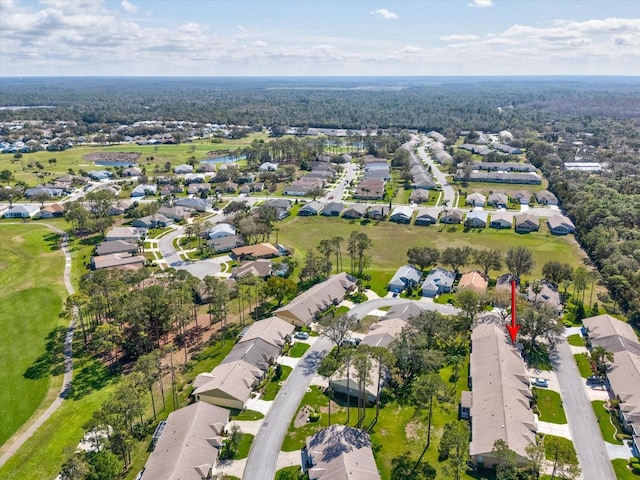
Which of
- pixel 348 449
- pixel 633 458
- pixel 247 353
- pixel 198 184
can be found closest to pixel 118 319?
pixel 247 353

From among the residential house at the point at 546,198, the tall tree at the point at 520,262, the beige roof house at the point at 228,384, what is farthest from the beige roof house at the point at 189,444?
the residential house at the point at 546,198

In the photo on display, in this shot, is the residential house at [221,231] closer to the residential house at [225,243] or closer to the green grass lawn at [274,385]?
the residential house at [225,243]

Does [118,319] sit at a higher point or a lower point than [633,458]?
higher

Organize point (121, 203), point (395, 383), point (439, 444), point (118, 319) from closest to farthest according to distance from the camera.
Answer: point (439, 444)
point (395, 383)
point (118, 319)
point (121, 203)

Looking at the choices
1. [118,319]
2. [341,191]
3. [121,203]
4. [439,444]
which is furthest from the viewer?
[341,191]

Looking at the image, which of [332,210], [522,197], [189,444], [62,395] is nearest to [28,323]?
[62,395]

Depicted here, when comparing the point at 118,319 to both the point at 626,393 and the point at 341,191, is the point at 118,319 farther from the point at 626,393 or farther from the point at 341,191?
the point at 341,191

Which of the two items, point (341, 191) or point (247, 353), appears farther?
point (341, 191)
